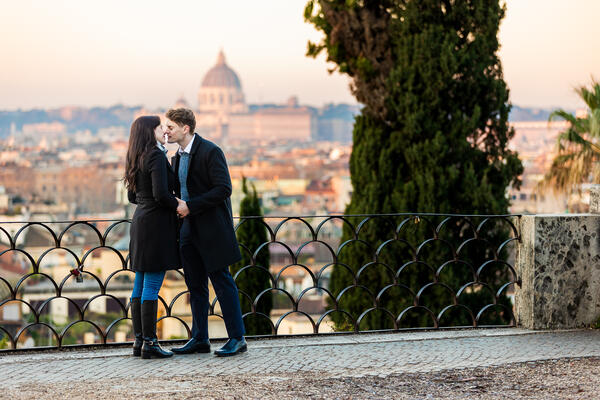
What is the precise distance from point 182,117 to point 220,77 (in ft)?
558

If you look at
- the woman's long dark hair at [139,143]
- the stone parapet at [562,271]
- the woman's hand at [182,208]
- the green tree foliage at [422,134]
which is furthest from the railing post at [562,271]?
the green tree foliage at [422,134]

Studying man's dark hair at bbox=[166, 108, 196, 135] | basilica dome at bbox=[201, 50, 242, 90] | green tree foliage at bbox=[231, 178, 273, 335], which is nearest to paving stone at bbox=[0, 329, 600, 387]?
man's dark hair at bbox=[166, 108, 196, 135]

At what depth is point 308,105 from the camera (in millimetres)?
129875

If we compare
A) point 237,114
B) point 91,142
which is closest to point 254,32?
point 91,142

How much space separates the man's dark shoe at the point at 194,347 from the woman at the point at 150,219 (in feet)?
0.34

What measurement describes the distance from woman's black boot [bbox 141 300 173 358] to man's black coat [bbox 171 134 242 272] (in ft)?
1.30

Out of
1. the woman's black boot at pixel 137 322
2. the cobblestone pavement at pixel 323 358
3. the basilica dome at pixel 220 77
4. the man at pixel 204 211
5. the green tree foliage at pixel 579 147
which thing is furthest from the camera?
the basilica dome at pixel 220 77

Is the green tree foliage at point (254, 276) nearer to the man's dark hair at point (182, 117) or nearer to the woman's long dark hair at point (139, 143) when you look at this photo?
the man's dark hair at point (182, 117)

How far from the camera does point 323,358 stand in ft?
15.9

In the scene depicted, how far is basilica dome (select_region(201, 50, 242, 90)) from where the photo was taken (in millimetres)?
172125

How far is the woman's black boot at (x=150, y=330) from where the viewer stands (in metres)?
4.76

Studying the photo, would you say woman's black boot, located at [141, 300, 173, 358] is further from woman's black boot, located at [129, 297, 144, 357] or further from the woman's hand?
the woman's hand

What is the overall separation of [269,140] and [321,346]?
421 feet

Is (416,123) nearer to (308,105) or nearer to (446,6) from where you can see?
(446,6)
